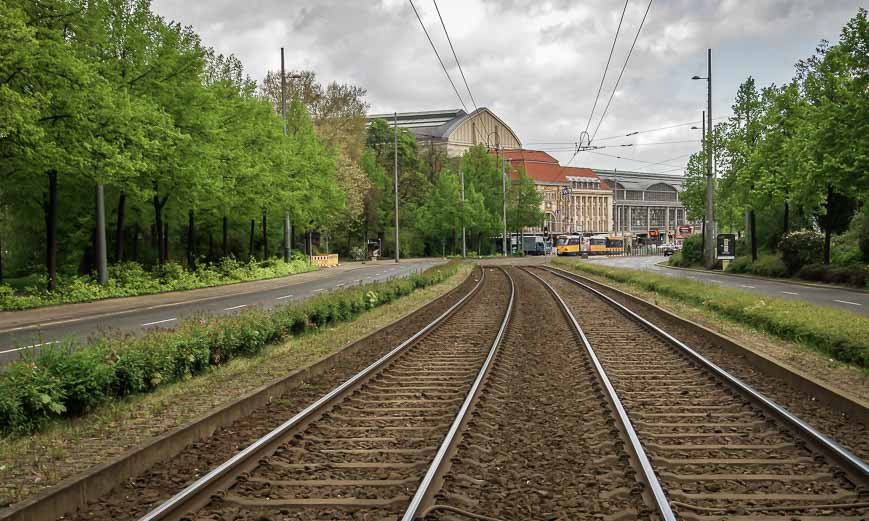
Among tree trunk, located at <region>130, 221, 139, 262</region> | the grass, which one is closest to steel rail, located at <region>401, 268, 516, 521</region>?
the grass

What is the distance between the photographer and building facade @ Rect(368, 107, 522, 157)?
438ft

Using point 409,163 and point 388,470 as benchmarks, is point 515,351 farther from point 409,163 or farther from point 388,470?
point 409,163

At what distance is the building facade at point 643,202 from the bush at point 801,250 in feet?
385

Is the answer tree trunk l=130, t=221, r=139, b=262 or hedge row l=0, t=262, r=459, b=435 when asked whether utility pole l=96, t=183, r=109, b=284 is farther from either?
hedge row l=0, t=262, r=459, b=435

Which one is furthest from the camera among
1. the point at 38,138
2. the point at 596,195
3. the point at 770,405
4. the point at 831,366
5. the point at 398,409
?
the point at 596,195

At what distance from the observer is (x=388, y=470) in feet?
21.4

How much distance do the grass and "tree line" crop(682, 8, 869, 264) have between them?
2333cm

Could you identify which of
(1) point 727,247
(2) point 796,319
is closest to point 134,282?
(2) point 796,319

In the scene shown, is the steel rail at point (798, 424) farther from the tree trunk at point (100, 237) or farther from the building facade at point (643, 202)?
the building facade at point (643, 202)

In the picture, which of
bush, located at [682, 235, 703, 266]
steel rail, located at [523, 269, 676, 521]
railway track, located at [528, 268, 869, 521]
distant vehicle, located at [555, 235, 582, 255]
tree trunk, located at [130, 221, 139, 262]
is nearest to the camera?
steel rail, located at [523, 269, 676, 521]

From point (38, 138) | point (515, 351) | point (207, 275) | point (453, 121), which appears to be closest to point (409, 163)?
point (453, 121)

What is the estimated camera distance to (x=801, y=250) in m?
38.4

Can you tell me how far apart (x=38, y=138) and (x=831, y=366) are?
65.6 ft

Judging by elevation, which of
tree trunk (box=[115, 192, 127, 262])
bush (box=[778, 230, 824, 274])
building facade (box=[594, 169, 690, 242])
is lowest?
bush (box=[778, 230, 824, 274])
